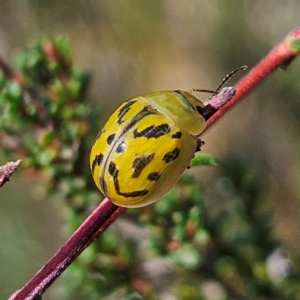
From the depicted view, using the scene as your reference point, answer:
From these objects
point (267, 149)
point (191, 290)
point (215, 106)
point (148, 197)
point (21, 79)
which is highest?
point (21, 79)

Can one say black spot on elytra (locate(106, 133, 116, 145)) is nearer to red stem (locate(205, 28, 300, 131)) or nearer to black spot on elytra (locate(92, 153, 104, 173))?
black spot on elytra (locate(92, 153, 104, 173))

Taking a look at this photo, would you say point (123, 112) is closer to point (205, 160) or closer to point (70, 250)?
point (205, 160)

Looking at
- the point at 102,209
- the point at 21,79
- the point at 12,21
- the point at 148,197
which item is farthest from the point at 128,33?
the point at 102,209

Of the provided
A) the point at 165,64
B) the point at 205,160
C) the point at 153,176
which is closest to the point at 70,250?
the point at 205,160

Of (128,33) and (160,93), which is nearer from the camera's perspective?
(160,93)

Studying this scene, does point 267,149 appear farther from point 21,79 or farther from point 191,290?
point 21,79

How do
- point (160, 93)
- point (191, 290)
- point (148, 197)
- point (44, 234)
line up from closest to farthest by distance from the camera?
point (148, 197)
point (160, 93)
point (191, 290)
point (44, 234)

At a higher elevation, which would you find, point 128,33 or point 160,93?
point 128,33

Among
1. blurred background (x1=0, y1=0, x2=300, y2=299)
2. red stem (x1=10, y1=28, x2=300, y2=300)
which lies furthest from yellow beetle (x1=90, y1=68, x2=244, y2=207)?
blurred background (x1=0, y1=0, x2=300, y2=299)
